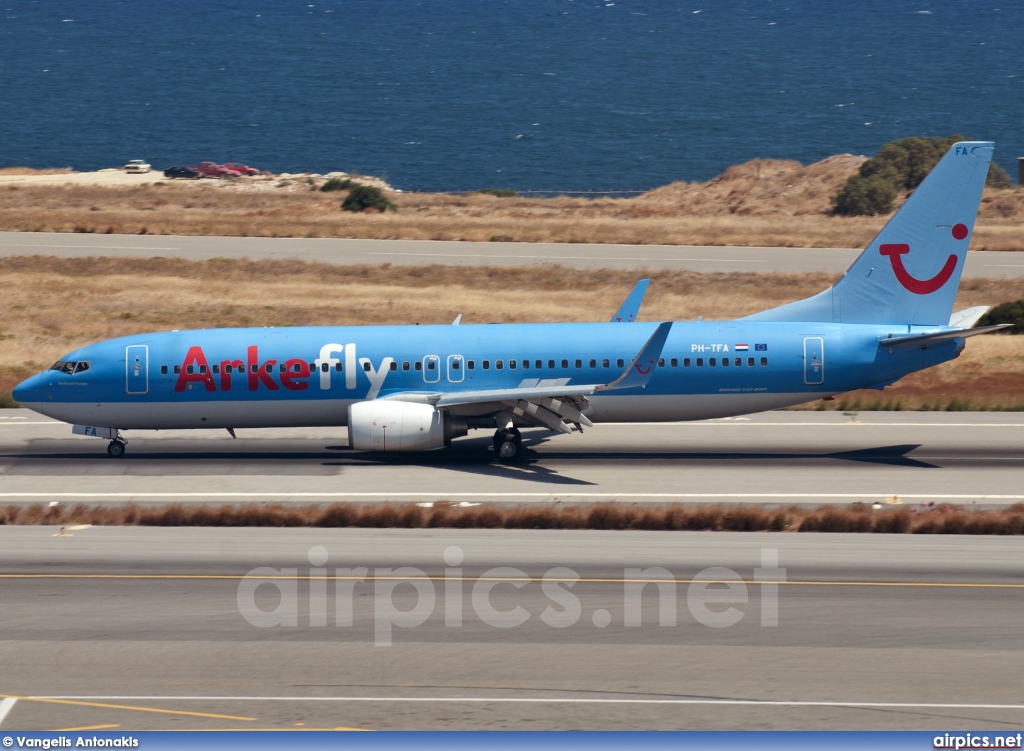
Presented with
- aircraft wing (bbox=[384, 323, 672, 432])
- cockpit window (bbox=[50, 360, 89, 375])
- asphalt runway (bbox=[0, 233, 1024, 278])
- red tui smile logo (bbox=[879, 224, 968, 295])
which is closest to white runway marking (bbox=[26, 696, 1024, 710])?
aircraft wing (bbox=[384, 323, 672, 432])

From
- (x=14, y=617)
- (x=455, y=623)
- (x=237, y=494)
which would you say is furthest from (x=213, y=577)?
(x=237, y=494)

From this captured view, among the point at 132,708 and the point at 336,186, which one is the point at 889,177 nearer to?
the point at 336,186

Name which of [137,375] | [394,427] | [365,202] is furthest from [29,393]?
[365,202]

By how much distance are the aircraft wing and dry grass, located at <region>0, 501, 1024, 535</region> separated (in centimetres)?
485

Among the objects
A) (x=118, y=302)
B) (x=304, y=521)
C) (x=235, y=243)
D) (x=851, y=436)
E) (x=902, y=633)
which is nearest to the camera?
(x=902, y=633)

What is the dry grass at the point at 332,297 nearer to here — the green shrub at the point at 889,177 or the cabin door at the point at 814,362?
the cabin door at the point at 814,362

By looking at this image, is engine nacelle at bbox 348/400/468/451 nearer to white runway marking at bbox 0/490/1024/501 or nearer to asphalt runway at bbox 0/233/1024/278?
white runway marking at bbox 0/490/1024/501

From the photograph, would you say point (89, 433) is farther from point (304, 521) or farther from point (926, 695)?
point (926, 695)

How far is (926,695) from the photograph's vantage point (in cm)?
1725

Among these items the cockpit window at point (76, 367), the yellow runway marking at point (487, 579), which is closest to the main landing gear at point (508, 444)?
the cockpit window at point (76, 367)

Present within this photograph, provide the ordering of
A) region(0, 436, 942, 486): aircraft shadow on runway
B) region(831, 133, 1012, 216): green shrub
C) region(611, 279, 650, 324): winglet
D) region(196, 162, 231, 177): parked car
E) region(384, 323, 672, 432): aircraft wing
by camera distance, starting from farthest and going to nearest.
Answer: region(196, 162, 231, 177): parked car < region(831, 133, 1012, 216): green shrub < region(611, 279, 650, 324): winglet < region(0, 436, 942, 486): aircraft shadow on runway < region(384, 323, 672, 432): aircraft wing

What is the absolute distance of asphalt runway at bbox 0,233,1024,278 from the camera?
217 ft

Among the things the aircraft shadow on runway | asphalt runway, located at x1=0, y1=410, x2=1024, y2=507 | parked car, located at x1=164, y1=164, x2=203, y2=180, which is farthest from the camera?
parked car, located at x1=164, y1=164, x2=203, y2=180

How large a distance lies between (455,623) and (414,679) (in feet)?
7.98
